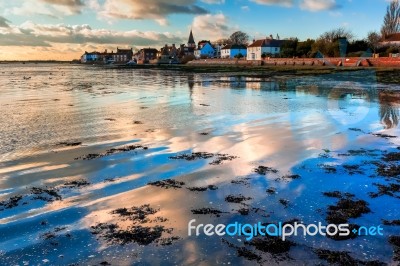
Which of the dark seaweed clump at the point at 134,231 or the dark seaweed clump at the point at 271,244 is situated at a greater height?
the dark seaweed clump at the point at 134,231

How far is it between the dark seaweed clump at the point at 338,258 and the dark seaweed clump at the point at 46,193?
4717 millimetres

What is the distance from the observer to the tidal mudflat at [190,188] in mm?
5117

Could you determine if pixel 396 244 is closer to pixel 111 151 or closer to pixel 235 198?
pixel 235 198

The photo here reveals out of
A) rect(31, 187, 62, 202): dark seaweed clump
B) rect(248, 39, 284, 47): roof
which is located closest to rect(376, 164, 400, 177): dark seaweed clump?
rect(31, 187, 62, 202): dark seaweed clump

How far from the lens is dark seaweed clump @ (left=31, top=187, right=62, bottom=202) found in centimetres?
698

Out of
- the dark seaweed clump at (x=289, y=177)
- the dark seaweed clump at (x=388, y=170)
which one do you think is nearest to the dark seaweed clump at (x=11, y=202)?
the dark seaweed clump at (x=289, y=177)

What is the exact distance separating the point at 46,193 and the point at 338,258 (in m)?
5.35

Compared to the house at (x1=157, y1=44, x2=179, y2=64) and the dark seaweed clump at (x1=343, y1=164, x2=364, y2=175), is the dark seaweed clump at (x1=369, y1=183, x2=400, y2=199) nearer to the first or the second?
the dark seaweed clump at (x1=343, y1=164, x2=364, y2=175)

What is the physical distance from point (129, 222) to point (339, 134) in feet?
29.9

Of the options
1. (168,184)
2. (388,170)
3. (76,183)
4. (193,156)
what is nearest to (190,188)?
(168,184)

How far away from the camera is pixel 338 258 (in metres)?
4.88

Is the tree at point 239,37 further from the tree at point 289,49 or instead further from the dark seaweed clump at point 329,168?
the dark seaweed clump at point 329,168

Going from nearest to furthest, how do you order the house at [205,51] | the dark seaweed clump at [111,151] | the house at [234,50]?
the dark seaweed clump at [111,151] → the house at [234,50] → the house at [205,51]

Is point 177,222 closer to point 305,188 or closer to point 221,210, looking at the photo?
point 221,210
